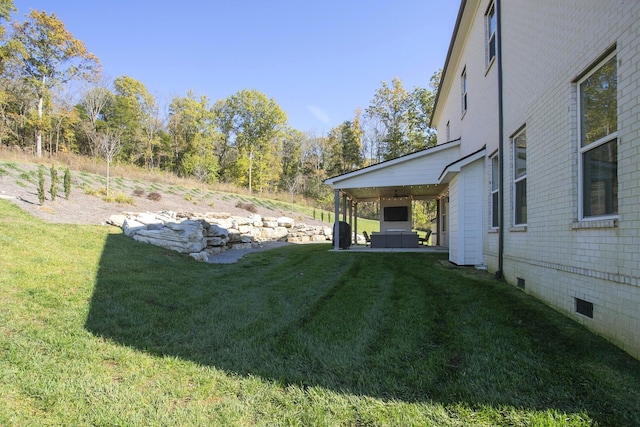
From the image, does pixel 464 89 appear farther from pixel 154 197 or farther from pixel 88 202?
pixel 154 197

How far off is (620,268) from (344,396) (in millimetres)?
2510

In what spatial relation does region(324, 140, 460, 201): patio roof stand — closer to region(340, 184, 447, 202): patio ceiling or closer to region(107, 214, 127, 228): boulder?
region(340, 184, 447, 202): patio ceiling

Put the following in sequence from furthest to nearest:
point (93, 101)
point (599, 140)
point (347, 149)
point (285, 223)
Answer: point (347, 149), point (93, 101), point (285, 223), point (599, 140)

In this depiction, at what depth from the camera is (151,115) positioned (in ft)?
120

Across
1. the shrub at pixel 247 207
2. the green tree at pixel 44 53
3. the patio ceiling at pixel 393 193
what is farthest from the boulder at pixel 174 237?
the green tree at pixel 44 53

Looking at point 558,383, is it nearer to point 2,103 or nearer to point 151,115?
point 2,103

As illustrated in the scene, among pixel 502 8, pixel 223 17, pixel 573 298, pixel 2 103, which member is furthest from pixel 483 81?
pixel 2 103

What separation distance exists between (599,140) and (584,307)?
1653mm

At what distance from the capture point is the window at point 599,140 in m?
2.99

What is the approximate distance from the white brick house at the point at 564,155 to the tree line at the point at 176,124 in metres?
15.7

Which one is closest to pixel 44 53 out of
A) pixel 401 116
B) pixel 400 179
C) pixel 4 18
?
pixel 4 18

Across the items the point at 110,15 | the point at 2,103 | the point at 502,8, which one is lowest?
the point at 502,8

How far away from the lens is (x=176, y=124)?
37938 mm

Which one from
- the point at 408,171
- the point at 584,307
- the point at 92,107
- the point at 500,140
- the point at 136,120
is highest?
the point at 136,120
